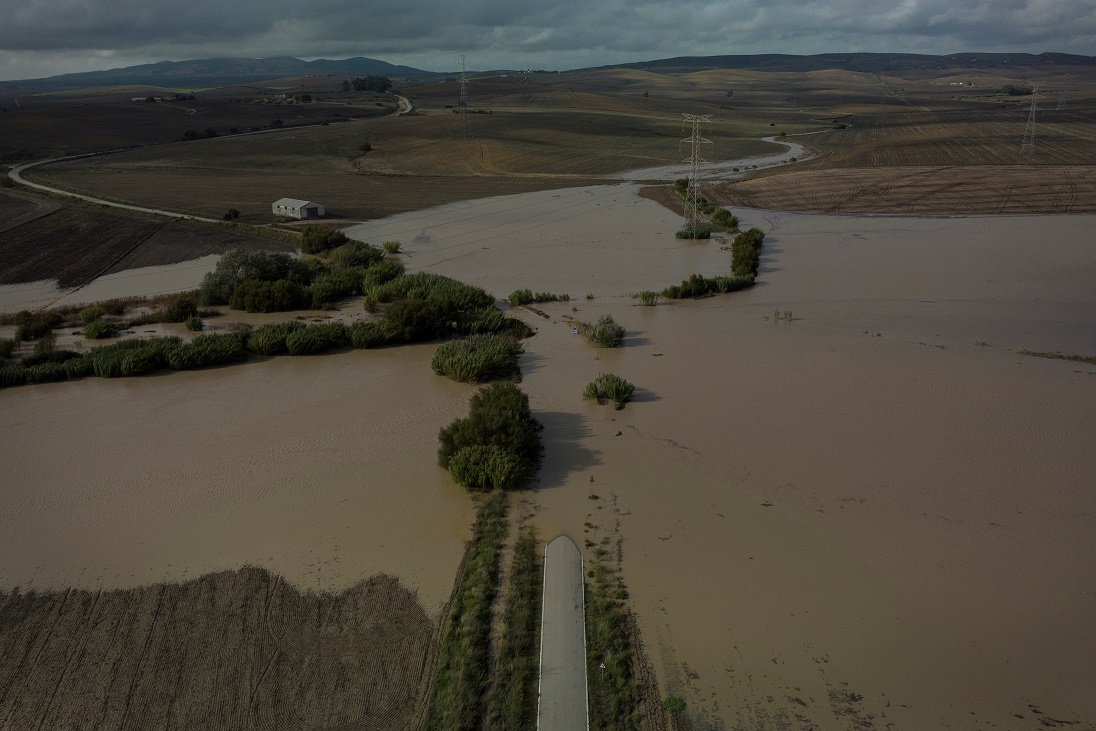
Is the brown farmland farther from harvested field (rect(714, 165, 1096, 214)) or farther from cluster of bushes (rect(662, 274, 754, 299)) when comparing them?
cluster of bushes (rect(662, 274, 754, 299))

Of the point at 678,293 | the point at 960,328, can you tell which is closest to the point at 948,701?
the point at 960,328

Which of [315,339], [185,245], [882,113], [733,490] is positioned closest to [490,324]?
[315,339]

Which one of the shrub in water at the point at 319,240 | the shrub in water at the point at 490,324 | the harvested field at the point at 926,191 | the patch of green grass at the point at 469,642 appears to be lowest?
the patch of green grass at the point at 469,642

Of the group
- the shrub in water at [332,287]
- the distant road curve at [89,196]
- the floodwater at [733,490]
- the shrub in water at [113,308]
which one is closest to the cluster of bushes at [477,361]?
the floodwater at [733,490]

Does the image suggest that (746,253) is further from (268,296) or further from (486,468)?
(486,468)

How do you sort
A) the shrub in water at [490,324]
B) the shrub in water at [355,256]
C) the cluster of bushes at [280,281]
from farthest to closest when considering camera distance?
the shrub in water at [355,256] < the cluster of bushes at [280,281] < the shrub in water at [490,324]

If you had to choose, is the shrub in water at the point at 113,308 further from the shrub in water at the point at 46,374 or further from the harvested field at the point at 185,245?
the harvested field at the point at 185,245

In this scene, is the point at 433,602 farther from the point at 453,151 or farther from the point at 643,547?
the point at 453,151
